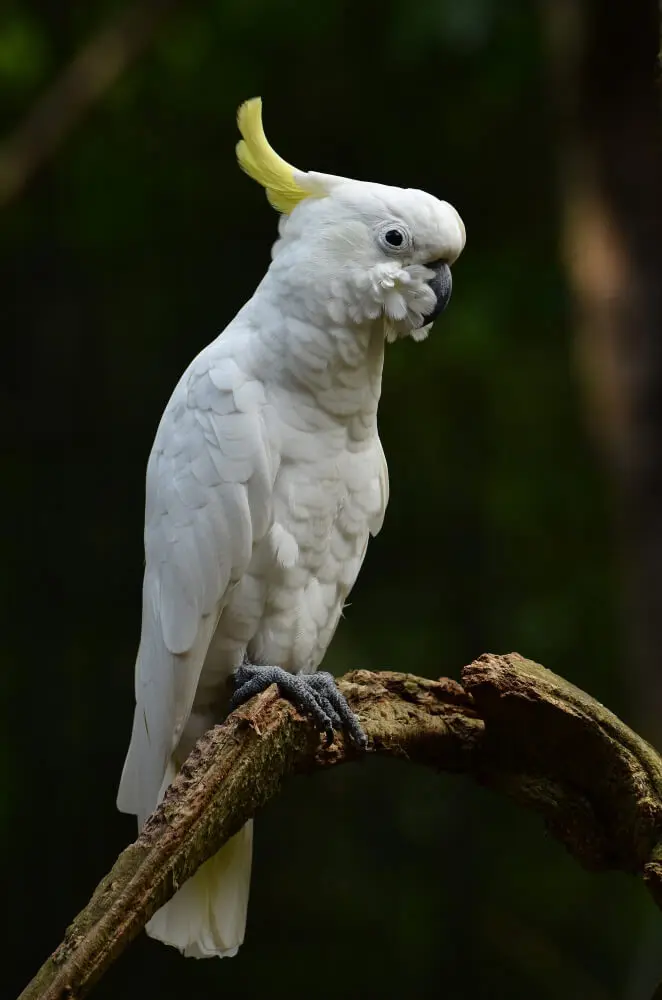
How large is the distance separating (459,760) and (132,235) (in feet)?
7.58

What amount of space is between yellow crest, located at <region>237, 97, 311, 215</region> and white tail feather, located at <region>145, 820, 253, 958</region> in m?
0.99

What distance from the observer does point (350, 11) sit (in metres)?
3.47

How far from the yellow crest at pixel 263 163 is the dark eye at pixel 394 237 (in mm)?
163

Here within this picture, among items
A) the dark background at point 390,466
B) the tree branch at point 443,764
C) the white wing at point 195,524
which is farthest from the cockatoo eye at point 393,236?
the dark background at point 390,466

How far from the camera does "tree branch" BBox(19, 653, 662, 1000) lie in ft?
4.46

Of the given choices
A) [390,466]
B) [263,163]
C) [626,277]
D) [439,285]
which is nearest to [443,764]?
[439,285]

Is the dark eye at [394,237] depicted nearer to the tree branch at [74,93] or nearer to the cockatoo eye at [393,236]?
the cockatoo eye at [393,236]

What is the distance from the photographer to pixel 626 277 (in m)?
2.54

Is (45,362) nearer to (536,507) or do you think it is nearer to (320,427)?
(536,507)

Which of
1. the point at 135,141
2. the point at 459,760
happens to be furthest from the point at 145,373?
the point at 459,760

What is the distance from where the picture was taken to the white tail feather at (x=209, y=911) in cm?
183

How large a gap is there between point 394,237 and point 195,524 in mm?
507

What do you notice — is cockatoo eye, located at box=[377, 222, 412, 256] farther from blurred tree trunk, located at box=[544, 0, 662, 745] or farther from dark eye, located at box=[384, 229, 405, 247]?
blurred tree trunk, located at box=[544, 0, 662, 745]

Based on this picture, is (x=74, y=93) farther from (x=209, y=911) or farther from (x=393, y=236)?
(x=209, y=911)
